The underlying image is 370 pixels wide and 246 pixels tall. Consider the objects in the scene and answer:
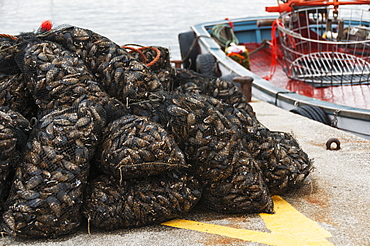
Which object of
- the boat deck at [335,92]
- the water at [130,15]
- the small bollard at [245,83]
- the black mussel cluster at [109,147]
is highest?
the black mussel cluster at [109,147]

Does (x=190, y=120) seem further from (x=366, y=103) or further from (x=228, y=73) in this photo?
(x=228, y=73)

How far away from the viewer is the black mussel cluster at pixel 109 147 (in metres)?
2.78

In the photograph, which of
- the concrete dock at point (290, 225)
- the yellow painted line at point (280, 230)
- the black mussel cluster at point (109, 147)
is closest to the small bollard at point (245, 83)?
the concrete dock at point (290, 225)

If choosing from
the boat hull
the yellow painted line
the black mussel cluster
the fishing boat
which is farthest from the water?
the yellow painted line

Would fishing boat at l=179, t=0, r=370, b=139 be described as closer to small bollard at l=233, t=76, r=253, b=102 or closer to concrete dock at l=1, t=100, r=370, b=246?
small bollard at l=233, t=76, r=253, b=102

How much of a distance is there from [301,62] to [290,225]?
19.2ft

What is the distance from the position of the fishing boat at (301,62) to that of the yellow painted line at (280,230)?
3.10 meters

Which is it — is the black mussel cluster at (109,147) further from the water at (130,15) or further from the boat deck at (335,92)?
the water at (130,15)

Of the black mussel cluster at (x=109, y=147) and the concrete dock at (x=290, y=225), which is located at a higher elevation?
the black mussel cluster at (x=109, y=147)

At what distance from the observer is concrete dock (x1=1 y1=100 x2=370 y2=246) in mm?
2807

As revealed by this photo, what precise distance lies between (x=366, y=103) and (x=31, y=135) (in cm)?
500

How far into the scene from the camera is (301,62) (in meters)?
8.50

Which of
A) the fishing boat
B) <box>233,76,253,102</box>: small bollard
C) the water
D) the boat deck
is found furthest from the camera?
the water

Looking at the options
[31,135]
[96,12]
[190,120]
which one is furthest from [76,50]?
[96,12]
